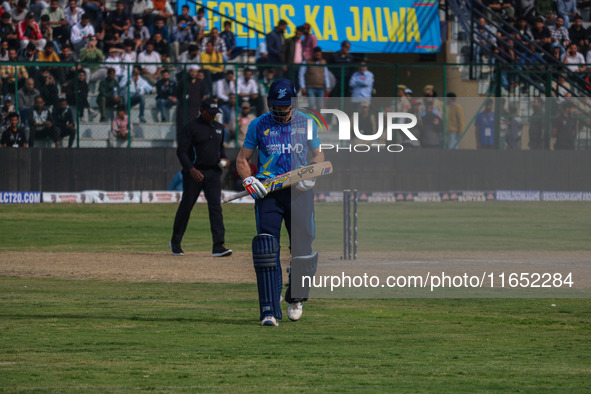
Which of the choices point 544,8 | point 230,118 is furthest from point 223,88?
point 544,8

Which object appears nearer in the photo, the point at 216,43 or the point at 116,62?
the point at 116,62

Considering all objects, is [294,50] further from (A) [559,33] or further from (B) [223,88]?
(A) [559,33]

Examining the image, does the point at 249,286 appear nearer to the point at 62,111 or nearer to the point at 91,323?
the point at 91,323

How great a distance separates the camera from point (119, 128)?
27.8 m

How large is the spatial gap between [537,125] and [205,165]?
560 inches

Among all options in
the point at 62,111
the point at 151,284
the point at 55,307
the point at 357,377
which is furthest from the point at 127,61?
the point at 357,377

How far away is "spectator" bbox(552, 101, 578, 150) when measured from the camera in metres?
28.2

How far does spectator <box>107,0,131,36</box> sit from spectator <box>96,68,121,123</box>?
202cm

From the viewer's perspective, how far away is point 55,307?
436 inches

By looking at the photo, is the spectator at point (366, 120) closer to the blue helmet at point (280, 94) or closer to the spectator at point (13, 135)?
the spectator at point (13, 135)

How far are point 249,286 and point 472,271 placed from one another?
123 inches

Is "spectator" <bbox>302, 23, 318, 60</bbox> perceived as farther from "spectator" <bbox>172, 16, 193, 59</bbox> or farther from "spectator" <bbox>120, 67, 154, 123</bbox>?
"spectator" <bbox>120, 67, 154, 123</bbox>

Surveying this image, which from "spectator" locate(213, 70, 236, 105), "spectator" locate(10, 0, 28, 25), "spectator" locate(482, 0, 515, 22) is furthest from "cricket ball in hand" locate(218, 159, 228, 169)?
"spectator" locate(482, 0, 515, 22)

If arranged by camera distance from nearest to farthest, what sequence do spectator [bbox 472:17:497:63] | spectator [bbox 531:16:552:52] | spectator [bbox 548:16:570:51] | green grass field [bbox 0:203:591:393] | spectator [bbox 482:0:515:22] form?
green grass field [bbox 0:203:591:393] < spectator [bbox 472:17:497:63] < spectator [bbox 531:16:552:52] < spectator [bbox 548:16:570:51] < spectator [bbox 482:0:515:22]
